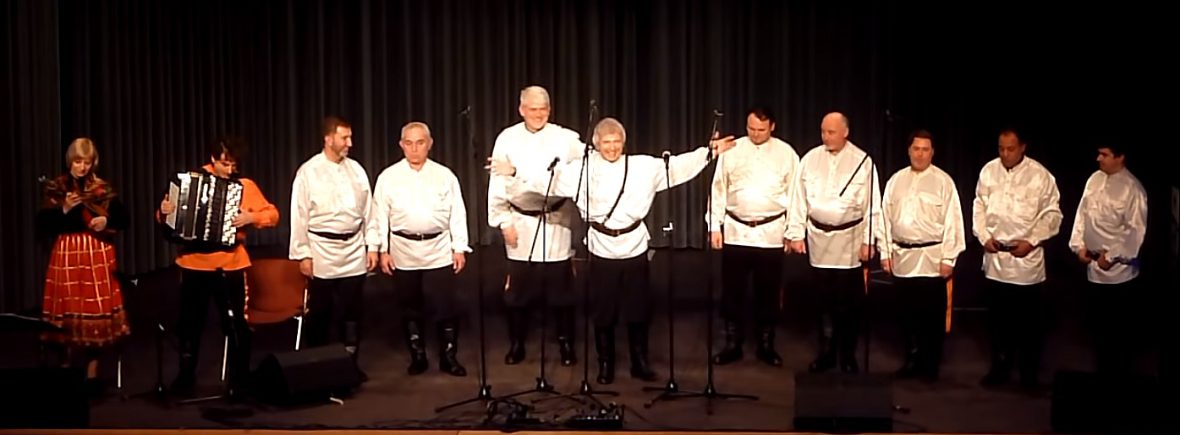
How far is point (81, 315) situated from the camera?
578 cm

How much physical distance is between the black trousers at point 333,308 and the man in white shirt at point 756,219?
1.77 metres

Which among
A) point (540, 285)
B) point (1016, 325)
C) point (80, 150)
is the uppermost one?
point (80, 150)

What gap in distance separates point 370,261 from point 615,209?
124 centimetres

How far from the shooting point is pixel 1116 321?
6.10 m

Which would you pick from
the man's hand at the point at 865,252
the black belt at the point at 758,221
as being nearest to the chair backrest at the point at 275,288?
the black belt at the point at 758,221

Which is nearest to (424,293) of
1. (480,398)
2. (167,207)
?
(480,398)

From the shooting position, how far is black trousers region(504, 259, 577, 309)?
646cm

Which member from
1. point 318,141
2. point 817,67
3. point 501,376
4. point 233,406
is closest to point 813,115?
point 817,67

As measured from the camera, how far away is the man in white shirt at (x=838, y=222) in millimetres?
6137

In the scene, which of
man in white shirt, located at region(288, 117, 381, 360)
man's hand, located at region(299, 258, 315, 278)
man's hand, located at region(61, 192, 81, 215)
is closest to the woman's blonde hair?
man's hand, located at region(61, 192, 81, 215)

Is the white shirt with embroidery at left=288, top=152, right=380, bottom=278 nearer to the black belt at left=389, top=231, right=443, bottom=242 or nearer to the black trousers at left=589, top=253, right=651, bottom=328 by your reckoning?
the black belt at left=389, top=231, right=443, bottom=242

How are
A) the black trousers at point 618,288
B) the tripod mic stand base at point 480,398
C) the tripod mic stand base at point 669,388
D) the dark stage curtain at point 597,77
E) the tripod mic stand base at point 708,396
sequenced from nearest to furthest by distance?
the tripod mic stand base at point 480,398, the tripod mic stand base at point 708,396, the tripod mic stand base at point 669,388, the black trousers at point 618,288, the dark stage curtain at point 597,77

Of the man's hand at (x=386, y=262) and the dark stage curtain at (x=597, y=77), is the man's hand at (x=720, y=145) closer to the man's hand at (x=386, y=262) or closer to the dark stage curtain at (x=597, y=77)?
the man's hand at (x=386, y=262)

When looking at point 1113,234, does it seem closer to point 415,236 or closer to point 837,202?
point 837,202
